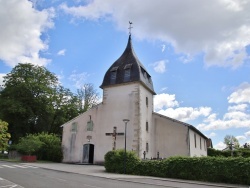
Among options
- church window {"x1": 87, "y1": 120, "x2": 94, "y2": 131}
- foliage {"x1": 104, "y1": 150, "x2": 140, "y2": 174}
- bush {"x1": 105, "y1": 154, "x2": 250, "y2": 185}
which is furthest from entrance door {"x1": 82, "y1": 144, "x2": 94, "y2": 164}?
bush {"x1": 105, "y1": 154, "x2": 250, "y2": 185}

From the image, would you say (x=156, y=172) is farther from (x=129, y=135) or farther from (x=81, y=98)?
(x=81, y=98)

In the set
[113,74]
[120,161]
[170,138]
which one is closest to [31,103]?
[113,74]

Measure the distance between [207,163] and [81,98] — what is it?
3855 centimetres

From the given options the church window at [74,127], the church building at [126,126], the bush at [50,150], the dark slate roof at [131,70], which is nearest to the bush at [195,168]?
the church building at [126,126]

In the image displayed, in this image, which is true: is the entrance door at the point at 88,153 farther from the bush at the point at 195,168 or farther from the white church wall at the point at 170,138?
the bush at the point at 195,168

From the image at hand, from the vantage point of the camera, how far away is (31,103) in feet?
141

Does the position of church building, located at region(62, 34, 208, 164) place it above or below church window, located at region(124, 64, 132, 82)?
below

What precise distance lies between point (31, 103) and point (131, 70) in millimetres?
19937

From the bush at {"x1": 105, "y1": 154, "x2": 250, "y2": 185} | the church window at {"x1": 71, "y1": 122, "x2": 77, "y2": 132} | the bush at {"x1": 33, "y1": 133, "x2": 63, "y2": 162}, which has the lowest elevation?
the bush at {"x1": 105, "y1": 154, "x2": 250, "y2": 185}

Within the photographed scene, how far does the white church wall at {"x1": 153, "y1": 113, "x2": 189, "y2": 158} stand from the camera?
2955 centimetres

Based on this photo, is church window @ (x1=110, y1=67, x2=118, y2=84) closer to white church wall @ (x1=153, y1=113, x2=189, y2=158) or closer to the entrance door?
white church wall @ (x1=153, y1=113, x2=189, y2=158)

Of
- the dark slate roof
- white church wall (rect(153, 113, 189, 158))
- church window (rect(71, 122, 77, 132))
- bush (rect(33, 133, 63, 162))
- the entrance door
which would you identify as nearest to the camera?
white church wall (rect(153, 113, 189, 158))

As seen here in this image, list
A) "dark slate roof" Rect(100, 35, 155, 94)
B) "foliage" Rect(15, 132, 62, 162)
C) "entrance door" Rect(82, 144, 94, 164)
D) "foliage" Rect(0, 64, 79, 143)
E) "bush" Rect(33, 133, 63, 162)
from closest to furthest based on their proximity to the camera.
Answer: "dark slate roof" Rect(100, 35, 155, 94), "entrance door" Rect(82, 144, 94, 164), "foliage" Rect(15, 132, 62, 162), "bush" Rect(33, 133, 63, 162), "foliage" Rect(0, 64, 79, 143)

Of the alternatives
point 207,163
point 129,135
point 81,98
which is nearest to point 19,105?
point 81,98
